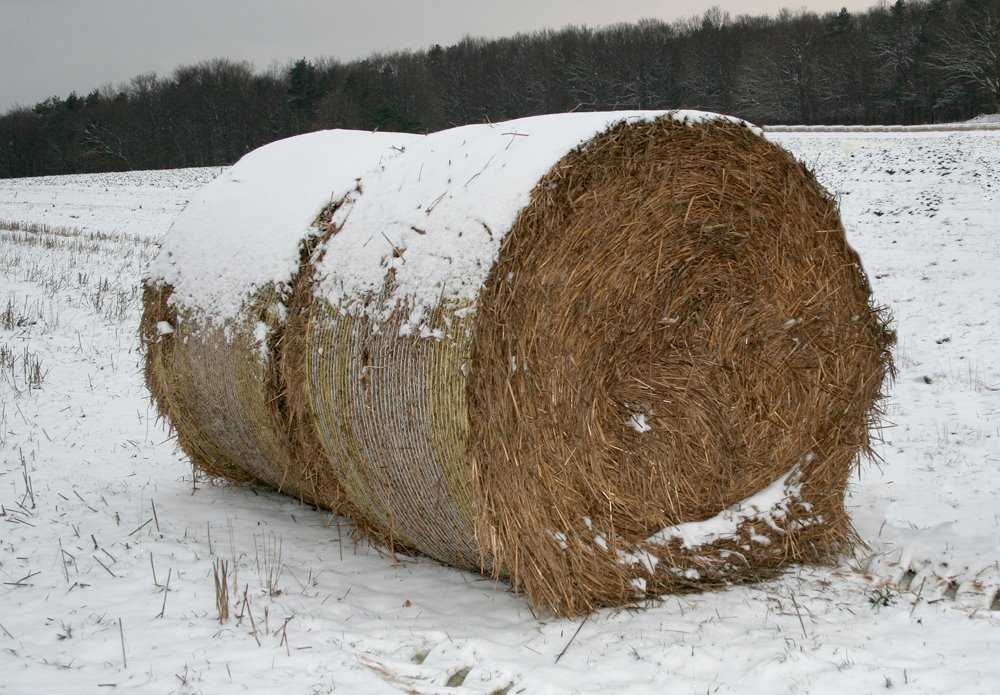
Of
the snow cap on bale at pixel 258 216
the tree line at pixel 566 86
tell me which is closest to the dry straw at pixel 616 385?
the snow cap on bale at pixel 258 216

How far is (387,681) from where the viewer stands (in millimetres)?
3320

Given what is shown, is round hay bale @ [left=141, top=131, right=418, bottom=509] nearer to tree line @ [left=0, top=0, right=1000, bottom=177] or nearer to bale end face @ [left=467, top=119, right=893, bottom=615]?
bale end face @ [left=467, top=119, right=893, bottom=615]

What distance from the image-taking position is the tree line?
46.6m

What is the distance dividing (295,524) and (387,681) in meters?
2.06

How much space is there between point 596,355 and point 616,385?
191 mm

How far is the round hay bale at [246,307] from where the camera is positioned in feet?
15.2

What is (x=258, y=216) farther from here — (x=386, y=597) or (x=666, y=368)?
(x=666, y=368)

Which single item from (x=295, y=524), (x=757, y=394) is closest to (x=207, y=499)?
(x=295, y=524)

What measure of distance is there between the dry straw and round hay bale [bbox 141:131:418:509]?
0.13 ft

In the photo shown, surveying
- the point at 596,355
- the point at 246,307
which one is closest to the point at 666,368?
the point at 596,355

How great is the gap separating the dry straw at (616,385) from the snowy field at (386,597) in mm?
279

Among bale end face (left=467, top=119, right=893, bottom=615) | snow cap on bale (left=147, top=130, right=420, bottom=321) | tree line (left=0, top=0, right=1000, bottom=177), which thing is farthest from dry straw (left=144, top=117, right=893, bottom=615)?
tree line (left=0, top=0, right=1000, bottom=177)

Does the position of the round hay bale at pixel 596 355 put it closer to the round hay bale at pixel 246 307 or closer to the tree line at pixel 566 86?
the round hay bale at pixel 246 307

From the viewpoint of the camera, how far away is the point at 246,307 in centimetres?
473
